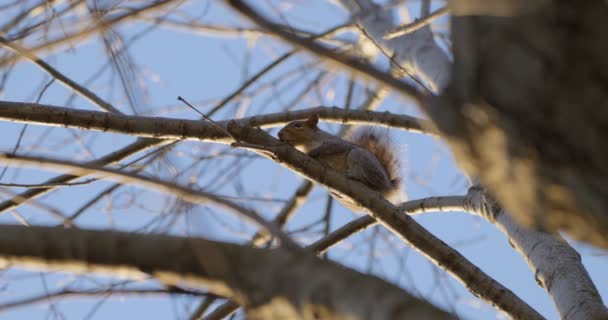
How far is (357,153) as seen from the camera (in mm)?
3441

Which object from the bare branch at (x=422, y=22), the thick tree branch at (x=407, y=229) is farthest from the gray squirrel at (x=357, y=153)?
the thick tree branch at (x=407, y=229)

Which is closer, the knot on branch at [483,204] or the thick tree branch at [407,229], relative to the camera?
the thick tree branch at [407,229]

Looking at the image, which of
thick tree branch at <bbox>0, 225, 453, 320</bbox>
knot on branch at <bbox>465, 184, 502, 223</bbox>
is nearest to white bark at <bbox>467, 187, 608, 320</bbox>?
knot on branch at <bbox>465, 184, 502, 223</bbox>

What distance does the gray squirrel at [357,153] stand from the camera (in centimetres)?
342

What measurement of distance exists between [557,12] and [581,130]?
112 millimetres

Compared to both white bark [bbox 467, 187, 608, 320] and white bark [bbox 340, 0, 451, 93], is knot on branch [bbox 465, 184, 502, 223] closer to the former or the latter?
white bark [bbox 467, 187, 608, 320]

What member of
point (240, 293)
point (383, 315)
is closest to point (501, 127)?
point (383, 315)

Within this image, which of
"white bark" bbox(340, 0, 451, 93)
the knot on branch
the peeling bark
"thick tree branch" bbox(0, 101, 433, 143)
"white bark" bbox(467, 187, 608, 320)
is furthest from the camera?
"white bark" bbox(340, 0, 451, 93)

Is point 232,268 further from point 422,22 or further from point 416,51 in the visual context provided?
point 416,51

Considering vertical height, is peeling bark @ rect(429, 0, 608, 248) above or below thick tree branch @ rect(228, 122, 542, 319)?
below

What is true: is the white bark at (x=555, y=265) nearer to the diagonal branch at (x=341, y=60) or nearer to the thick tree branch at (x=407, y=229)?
the thick tree branch at (x=407, y=229)

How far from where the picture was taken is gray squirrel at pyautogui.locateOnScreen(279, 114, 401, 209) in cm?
342

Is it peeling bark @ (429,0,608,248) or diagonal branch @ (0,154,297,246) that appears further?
diagonal branch @ (0,154,297,246)

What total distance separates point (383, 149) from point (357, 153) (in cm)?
43
